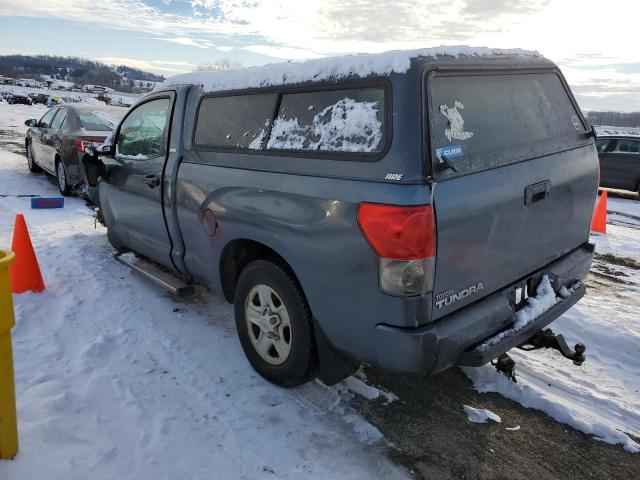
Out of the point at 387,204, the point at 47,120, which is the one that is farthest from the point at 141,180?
the point at 47,120

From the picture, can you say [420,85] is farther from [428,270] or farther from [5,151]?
[5,151]

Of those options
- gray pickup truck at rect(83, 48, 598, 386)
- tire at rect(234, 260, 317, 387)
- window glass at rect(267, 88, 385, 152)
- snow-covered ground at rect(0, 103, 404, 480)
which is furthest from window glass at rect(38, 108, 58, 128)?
window glass at rect(267, 88, 385, 152)

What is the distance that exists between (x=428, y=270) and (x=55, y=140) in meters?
8.86

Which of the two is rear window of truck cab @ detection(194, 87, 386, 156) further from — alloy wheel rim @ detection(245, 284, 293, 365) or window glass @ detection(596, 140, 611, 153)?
window glass @ detection(596, 140, 611, 153)

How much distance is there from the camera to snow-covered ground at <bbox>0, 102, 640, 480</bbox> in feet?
8.66

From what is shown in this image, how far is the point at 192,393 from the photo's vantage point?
3.24 metres

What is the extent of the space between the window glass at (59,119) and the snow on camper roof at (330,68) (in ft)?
21.6

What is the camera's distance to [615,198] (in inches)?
501

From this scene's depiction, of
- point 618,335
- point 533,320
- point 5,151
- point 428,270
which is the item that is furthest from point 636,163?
point 5,151

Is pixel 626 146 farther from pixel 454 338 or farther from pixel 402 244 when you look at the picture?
pixel 402 244

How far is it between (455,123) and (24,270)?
4098 millimetres

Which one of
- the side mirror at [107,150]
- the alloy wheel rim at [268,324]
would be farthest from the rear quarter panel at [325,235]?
the side mirror at [107,150]

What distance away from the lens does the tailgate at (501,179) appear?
2496mm

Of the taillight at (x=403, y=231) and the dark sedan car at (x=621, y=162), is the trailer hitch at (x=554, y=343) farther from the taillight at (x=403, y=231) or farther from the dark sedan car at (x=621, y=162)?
the dark sedan car at (x=621, y=162)
